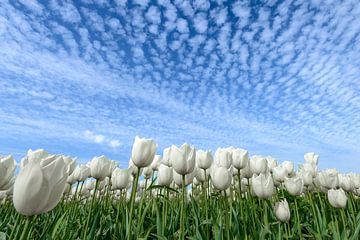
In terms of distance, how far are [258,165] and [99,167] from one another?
2.89 m

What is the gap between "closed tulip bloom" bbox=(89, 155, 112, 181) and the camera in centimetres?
478

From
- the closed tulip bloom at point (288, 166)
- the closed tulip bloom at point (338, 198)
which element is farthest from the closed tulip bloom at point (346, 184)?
the closed tulip bloom at point (338, 198)

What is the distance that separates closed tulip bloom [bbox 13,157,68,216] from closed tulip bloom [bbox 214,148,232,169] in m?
3.24

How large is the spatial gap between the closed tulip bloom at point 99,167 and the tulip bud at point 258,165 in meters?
2.65

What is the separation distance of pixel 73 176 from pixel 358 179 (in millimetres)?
6148

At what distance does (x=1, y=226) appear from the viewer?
4.87 meters

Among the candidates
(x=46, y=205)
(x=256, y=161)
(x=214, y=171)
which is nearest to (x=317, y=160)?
(x=256, y=161)

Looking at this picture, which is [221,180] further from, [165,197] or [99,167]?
[99,167]

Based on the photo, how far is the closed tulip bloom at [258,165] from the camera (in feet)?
18.6

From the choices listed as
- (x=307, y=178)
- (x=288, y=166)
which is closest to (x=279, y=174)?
(x=307, y=178)

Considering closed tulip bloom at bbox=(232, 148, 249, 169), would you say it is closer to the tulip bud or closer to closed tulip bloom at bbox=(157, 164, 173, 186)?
the tulip bud

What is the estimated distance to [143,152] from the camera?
11.0 ft

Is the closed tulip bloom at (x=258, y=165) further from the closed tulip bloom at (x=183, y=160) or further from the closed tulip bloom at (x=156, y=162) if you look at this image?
the closed tulip bloom at (x=183, y=160)

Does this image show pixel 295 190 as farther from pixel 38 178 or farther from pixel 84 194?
pixel 84 194
